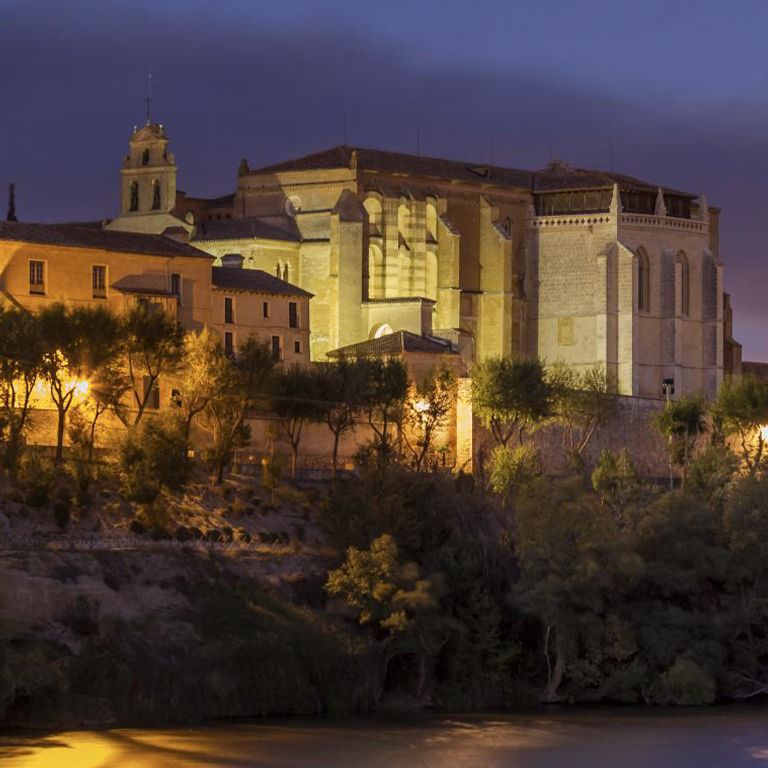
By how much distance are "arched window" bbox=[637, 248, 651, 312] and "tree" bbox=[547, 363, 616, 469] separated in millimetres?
14008

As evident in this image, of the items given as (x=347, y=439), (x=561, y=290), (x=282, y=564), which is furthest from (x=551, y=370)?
(x=282, y=564)

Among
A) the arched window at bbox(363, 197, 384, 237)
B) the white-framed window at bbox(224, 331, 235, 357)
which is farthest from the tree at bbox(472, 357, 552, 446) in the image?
the arched window at bbox(363, 197, 384, 237)

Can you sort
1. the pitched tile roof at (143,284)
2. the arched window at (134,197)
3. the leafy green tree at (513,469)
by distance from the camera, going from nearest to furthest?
1. the leafy green tree at (513,469)
2. the pitched tile roof at (143,284)
3. the arched window at (134,197)

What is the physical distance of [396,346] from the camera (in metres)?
82.1

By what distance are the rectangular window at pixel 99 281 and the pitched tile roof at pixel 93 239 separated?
0.64m

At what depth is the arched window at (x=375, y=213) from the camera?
305 feet

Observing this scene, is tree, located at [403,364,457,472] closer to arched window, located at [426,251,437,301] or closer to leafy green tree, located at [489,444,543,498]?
leafy green tree, located at [489,444,543,498]

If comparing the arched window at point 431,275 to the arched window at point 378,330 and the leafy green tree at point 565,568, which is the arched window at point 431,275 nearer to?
the arched window at point 378,330

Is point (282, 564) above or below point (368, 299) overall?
below

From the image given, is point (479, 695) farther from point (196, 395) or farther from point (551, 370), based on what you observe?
point (551, 370)

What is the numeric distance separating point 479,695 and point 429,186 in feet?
144

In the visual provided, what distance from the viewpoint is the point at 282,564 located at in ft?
188

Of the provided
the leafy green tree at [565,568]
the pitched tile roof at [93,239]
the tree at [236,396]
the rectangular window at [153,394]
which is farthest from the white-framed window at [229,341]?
the leafy green tree at [565,568]

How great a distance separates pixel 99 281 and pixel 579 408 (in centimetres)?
1751
